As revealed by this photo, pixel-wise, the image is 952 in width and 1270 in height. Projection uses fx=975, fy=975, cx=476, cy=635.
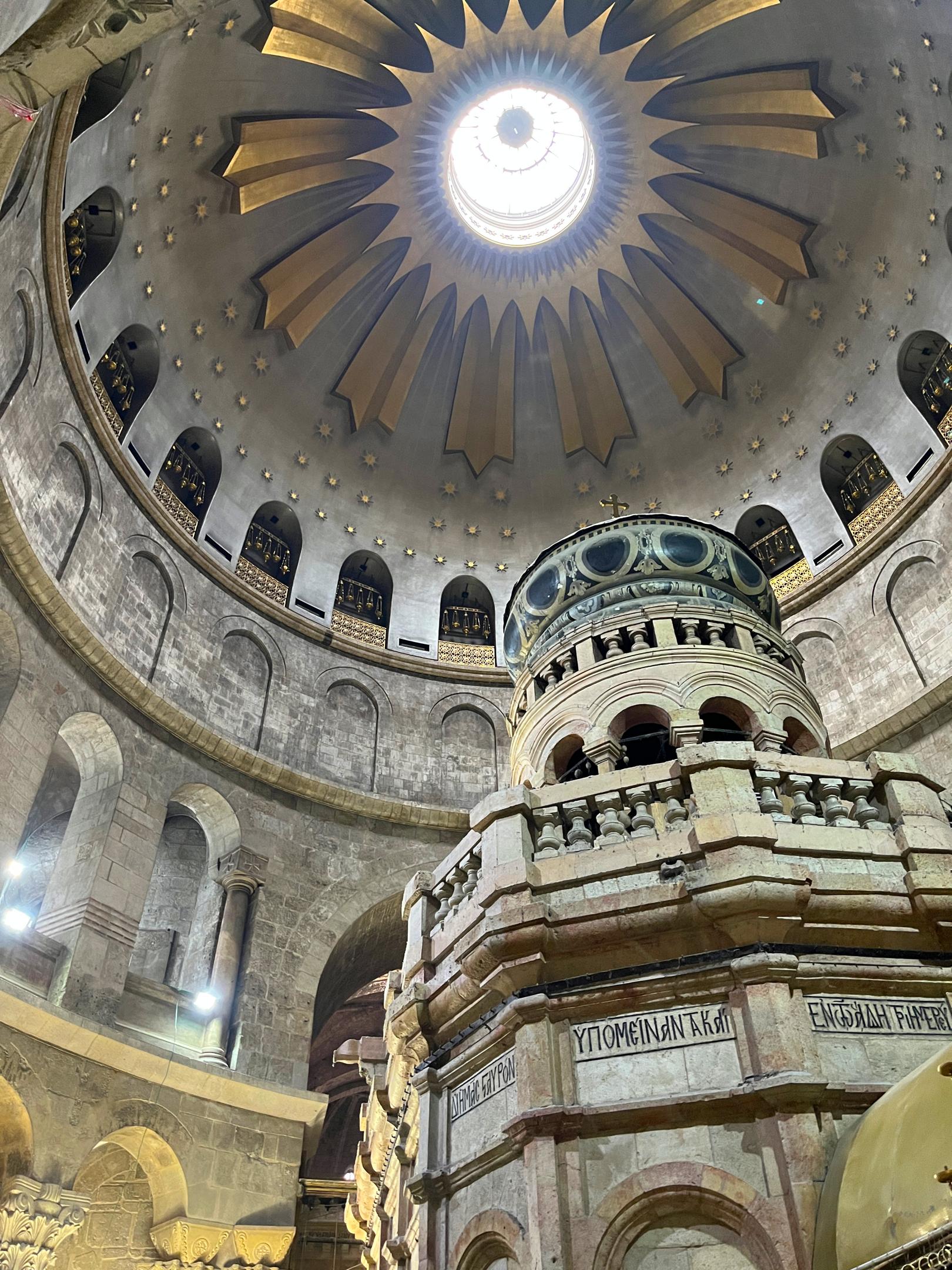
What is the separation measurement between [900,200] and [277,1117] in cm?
2056

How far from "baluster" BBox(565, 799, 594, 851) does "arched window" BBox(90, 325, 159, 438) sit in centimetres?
1381

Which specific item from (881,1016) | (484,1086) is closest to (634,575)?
(881,1016)

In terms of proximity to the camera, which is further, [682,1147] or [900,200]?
[900,200]

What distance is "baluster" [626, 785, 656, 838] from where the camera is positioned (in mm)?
6980

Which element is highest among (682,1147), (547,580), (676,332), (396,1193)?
(676,332)

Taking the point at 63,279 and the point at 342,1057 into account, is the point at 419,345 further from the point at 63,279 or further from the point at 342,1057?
the point at 342,1057

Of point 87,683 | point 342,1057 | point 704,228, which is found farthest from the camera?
point 704,228

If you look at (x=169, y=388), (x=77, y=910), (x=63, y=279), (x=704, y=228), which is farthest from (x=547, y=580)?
(x=704, y=228)

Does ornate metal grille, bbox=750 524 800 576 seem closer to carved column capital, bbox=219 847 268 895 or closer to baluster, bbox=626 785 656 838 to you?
carved column capital, bbox=219 847 268 895

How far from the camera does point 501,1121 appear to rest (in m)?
6.34

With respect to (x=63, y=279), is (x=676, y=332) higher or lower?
higher

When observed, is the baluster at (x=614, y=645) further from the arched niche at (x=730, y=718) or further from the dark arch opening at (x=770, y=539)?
the dark arch opening at (x=770, y=539)

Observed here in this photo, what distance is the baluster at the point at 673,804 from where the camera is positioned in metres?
6.88

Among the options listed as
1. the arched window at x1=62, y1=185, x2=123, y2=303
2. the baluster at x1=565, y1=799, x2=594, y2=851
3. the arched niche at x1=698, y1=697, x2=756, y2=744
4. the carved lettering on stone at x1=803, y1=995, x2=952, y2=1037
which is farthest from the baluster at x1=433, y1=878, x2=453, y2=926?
the arched window at x1=62, y1=185, x2=123, y2=303
